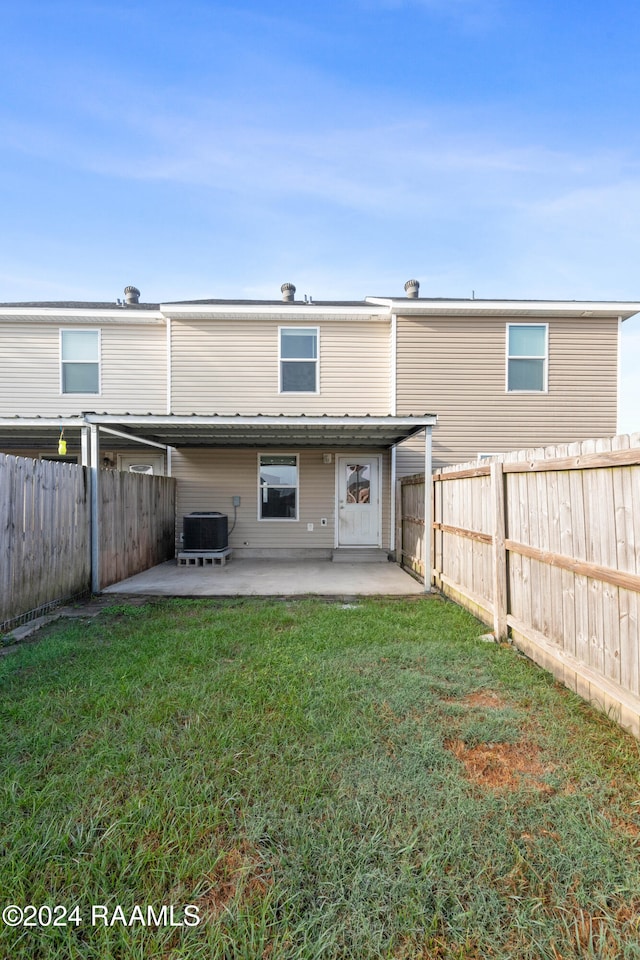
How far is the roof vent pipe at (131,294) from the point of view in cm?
1131

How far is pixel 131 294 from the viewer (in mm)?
11328

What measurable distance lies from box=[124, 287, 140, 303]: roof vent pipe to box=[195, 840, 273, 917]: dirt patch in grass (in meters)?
12.3

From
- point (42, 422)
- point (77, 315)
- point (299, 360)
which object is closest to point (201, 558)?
point (42, 422)

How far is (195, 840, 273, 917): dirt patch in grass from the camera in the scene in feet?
4.85

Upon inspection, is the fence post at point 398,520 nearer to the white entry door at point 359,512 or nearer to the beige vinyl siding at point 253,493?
the beige vinyl siding at point 253,493

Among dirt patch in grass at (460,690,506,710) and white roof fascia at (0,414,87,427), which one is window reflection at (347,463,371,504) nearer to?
white roof fascia at (0,414,87,427)

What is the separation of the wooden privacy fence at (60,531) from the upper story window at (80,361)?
326 cm

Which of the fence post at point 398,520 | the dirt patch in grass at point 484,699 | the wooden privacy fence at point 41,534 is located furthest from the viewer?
the fence post at point 398,520

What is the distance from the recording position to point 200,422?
655 cm

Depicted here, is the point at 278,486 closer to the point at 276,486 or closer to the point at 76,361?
the point at 276,486

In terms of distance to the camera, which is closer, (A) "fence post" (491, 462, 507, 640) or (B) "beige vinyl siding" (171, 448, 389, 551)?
(A) "fence post" (491, 462, 507, 640)

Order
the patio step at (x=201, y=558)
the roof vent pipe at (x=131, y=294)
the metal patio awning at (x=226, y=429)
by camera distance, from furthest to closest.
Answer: the roof vent pipe at (x=131, y=294)
the patio step at (x=201, y=558)
the metal patio awning at (x=226, y=429)

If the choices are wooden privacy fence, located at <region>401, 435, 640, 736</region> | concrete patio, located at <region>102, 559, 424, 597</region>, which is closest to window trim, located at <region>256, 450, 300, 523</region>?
concrete patio, located at <region>102, 559, 424, 597</region>

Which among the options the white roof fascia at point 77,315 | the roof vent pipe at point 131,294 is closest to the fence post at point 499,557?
the white roof fascia at point 77,315
